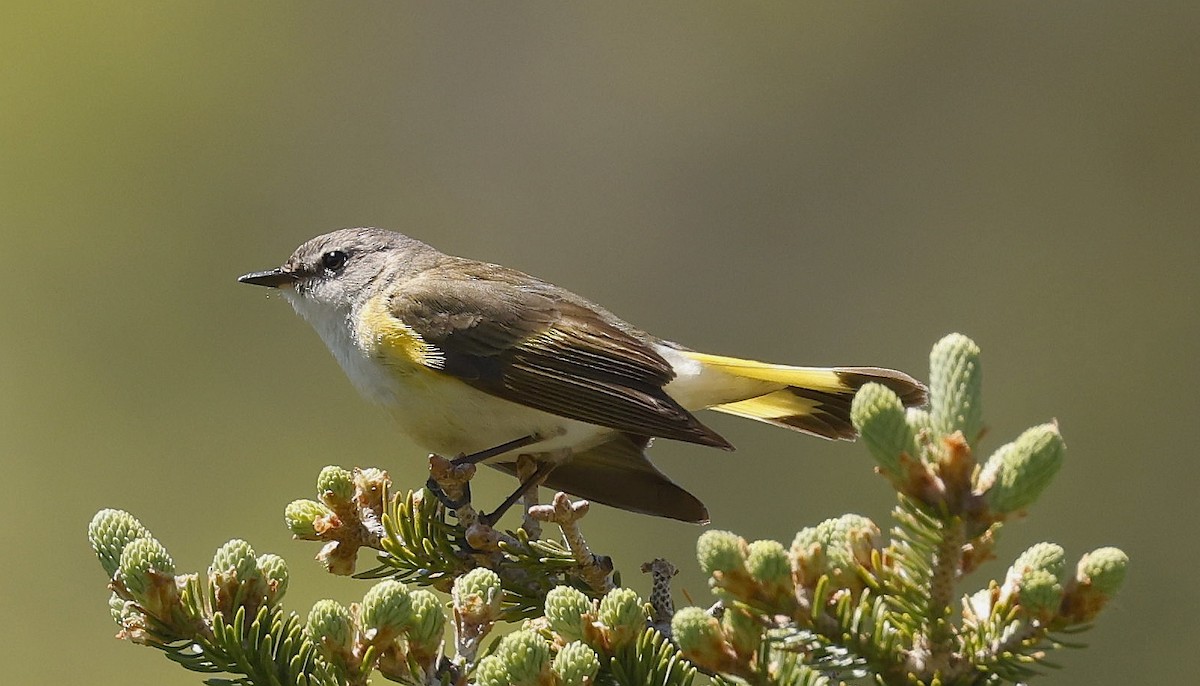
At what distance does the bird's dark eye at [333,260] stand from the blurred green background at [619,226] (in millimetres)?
2357

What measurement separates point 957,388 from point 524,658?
529 millimetres

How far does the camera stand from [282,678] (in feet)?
5.30

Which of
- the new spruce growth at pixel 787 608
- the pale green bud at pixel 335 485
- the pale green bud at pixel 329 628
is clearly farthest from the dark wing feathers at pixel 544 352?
the pale green bud at pixel 329 628

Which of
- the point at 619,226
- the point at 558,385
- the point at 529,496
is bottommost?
the point at 529,496

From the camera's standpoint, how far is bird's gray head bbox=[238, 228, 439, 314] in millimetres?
3324

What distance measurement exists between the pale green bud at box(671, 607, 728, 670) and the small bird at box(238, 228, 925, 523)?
4.00ft

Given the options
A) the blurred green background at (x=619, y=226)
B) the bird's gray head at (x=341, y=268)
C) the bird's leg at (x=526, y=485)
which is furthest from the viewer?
the blurred green background at (x=619, y=226)

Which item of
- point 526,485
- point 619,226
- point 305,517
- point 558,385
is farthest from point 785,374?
point 619,226

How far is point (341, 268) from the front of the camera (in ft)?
11.3

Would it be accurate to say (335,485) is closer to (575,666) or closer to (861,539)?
(575,666)

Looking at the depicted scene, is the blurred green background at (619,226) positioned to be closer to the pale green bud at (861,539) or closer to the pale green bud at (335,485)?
the pale green bud at (335,485)

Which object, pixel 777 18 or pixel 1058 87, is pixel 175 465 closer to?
pixel 777 18

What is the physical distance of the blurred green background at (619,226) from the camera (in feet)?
20.2

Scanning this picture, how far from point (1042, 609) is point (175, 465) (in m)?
5.93
